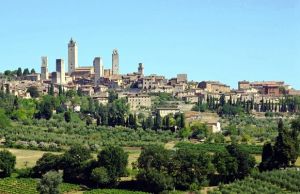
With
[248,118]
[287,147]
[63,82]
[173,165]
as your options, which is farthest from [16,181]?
[63,82]

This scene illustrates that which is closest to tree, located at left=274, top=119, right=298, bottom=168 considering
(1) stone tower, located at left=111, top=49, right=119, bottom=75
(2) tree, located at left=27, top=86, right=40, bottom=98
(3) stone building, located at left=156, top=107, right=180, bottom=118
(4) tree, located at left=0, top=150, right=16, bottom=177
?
(4) tree, located at left=0, top=150, right=16, bottom=177

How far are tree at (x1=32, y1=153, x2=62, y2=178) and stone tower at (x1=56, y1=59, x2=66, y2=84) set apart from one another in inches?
2843

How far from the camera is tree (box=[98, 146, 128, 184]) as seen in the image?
3608 centimetres

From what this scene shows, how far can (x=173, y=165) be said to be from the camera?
3575 centimetres

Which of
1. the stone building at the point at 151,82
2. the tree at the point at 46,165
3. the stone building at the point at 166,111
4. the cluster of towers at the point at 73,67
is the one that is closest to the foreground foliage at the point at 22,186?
the tree at the point at 46,165

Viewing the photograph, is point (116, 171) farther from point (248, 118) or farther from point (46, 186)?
point (248, 118)

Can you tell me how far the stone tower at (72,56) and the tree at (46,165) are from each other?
3499 inches

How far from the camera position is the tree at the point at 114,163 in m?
36.1

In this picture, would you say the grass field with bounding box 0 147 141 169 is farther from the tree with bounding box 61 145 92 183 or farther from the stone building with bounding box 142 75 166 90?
the stone building with bounding box 142 75 166 90

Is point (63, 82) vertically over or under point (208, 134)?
over

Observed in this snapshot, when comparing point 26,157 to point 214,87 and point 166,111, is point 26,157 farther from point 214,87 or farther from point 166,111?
point 214,87

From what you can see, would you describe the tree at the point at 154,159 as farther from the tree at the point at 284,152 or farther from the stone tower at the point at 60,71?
the stone tower at the point at 60,71

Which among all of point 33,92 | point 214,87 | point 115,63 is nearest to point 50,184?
point 33,92

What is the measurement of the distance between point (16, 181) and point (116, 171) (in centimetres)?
642
